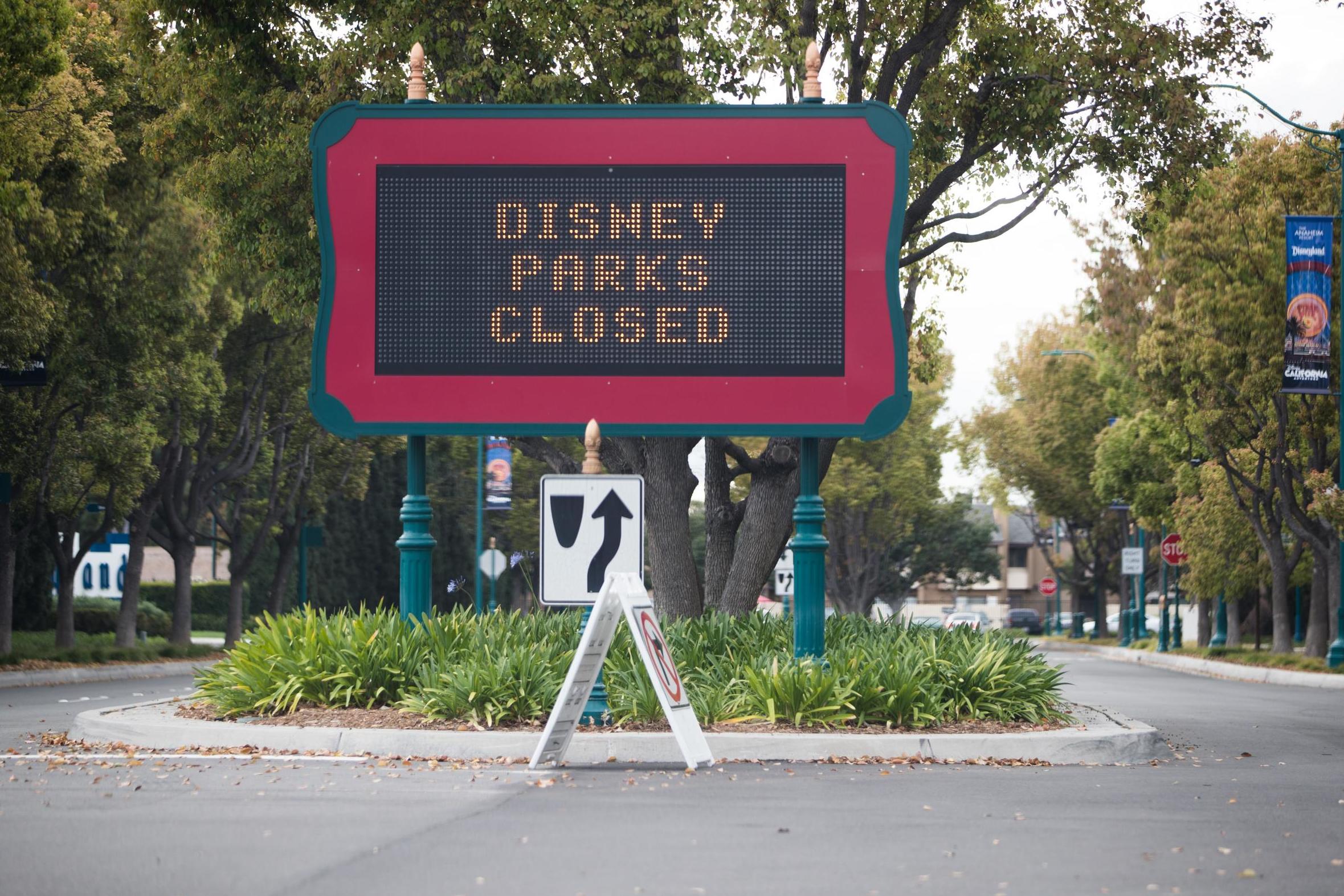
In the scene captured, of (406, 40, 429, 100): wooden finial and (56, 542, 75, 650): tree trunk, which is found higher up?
(406, 40, 429, 100): wooden finial

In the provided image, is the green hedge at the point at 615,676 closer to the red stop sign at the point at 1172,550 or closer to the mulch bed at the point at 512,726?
the mulch bed at the point at 512,726

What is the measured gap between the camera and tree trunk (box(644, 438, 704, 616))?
17719mm

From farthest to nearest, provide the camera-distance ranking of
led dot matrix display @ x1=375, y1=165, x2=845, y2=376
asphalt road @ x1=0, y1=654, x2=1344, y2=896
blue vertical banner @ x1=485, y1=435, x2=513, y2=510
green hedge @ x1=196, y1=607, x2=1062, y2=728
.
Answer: blue vertical banner @ x1=485, y1=435, x2=513, y2=510, led dot matrix display @ x1=375, y1=165, x2=845, y2=376, green hedge @ x1=196, y1=607, x2=1062, y2=728, asphalt road @ x1=0, y1=654, x2=1344, y2=896

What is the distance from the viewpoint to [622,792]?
9.54 metres

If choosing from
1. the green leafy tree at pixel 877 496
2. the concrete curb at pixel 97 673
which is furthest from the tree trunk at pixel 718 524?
the green leafy tree at pixel 877 496

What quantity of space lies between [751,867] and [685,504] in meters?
11.0

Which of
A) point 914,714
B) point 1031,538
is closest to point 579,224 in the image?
point 914,714

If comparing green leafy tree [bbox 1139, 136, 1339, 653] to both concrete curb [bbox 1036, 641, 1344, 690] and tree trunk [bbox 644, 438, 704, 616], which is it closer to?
concrete curb [bbox 1036, 641, 1344, 690]

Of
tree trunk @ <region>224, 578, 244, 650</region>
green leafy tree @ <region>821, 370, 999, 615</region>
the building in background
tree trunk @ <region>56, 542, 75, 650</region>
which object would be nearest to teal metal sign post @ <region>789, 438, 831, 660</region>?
tree trunk @ <region>56, 542, 75, 650</region>

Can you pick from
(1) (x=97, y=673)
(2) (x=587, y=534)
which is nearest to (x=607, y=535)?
(2) (x=587, y=534)

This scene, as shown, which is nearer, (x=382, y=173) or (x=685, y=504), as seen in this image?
(x=382, y=173)

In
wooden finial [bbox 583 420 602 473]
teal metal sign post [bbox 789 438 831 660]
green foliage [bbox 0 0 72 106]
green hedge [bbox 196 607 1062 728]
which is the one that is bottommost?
green hedge [bbox 196 607 1062 728]

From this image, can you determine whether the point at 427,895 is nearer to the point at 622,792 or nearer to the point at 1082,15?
the point at 622,792

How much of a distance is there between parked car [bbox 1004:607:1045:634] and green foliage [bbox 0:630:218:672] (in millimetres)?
53767
